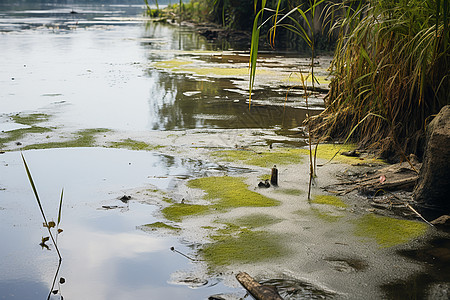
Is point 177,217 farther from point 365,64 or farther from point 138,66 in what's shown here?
point 138,66

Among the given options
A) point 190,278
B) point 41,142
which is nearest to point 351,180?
point 190,278

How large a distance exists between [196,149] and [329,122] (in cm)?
112

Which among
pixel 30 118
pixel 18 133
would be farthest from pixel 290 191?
pixel 30 118

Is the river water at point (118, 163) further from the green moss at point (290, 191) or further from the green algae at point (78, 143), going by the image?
the green moss at point (290, 191)

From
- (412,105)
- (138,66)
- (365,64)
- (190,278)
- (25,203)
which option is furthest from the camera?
(138,66)

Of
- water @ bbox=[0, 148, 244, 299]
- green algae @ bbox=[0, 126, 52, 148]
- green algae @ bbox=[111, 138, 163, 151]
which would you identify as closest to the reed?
water @ bbox=[0, 148, 244, 299]

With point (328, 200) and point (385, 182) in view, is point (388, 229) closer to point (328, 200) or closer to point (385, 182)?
point (328, 200)

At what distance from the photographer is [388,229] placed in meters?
2.96

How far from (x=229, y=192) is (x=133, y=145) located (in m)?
1.39

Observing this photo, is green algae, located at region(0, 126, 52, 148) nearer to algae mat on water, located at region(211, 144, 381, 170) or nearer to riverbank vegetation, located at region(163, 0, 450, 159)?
algae mat on water, located at region(211, 144, 381, 170)

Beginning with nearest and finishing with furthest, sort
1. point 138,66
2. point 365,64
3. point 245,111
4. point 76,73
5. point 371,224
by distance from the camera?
1. point 371,224
2. point 365,64
3. point 245,111
4. point 76,73
5. point 138,66

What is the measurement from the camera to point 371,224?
3025 mm

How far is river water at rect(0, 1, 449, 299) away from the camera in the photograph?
241 centimetres

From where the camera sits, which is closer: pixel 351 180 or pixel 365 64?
pixel 351 180
